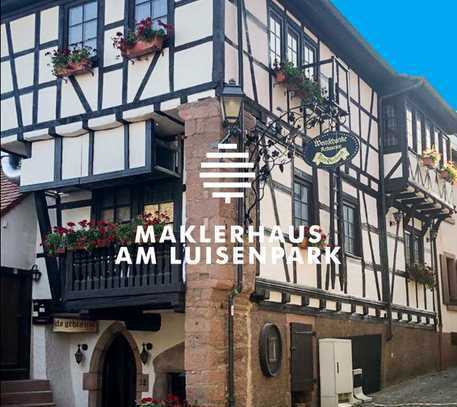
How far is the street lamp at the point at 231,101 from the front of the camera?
398 inches

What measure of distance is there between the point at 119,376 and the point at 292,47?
6.46 m

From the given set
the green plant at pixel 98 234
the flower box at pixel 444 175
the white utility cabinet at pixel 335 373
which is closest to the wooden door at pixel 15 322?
the green plant at pixel 98 234

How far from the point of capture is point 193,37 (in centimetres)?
1130

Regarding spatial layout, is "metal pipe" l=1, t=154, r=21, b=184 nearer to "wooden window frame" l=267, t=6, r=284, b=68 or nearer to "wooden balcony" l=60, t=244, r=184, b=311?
"wooden balcony" l=60, t=244, r=184, b=311

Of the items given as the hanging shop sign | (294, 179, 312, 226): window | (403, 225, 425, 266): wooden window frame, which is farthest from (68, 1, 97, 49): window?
(403, 225, 425, 266): wooden window frame

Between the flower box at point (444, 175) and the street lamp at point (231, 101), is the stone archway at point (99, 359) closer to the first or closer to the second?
the street lamp at point (231, 101)

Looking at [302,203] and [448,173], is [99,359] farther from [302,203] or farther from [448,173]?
[448,173]

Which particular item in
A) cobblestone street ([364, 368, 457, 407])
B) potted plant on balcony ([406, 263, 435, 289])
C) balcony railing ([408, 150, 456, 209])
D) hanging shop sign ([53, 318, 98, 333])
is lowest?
cobblestone street ([364, 368, 457, 407])

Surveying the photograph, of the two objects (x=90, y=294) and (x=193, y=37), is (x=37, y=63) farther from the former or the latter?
(x=90, y=294)

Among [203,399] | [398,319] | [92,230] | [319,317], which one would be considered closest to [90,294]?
[92,230]

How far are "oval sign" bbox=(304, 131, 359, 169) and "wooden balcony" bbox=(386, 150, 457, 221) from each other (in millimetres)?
5329

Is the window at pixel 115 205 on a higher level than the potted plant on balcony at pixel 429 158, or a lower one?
lower

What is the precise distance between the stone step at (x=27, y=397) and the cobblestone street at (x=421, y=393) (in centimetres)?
548

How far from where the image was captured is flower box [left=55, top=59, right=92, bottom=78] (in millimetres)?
12199
